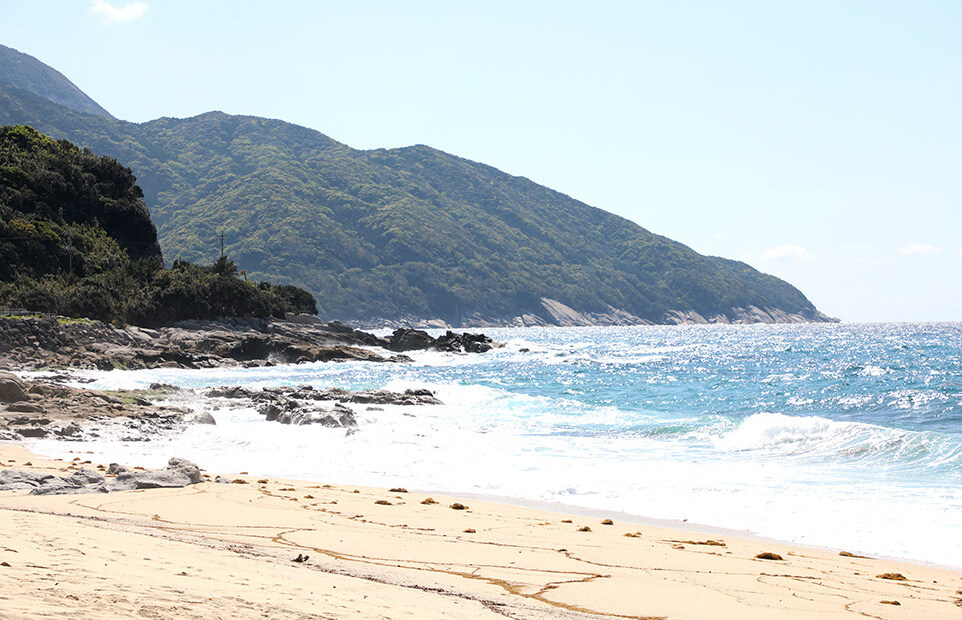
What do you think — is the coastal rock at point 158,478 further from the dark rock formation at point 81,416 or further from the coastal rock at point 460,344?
the coastal rock at point 460,344

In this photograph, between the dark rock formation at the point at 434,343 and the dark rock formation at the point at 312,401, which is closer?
the dark rock formation at the point at 312,401

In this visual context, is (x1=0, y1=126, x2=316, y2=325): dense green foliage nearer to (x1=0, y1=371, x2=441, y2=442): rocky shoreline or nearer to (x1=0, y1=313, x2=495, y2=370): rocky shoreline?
(x1=0, y1=313, x2=495, y2=370): rocky shoreline

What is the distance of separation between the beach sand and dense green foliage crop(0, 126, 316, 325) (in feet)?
132

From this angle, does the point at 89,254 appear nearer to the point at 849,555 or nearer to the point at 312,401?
the point at 312,401

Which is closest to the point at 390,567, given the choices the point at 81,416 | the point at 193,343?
the point at 81,416

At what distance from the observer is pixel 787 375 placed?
39438 millimetres

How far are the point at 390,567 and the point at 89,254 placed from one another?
55232 millimetres

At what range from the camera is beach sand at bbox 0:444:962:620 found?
400cm

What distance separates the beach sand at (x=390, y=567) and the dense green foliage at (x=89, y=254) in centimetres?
4026

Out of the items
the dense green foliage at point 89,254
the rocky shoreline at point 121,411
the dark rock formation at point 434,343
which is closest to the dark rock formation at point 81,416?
the rocky shoreline at point 121,411

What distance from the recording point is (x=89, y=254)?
171 ft

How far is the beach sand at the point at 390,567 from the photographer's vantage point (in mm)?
4004

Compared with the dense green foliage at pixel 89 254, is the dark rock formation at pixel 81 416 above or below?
below

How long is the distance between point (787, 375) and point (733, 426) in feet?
73.5
